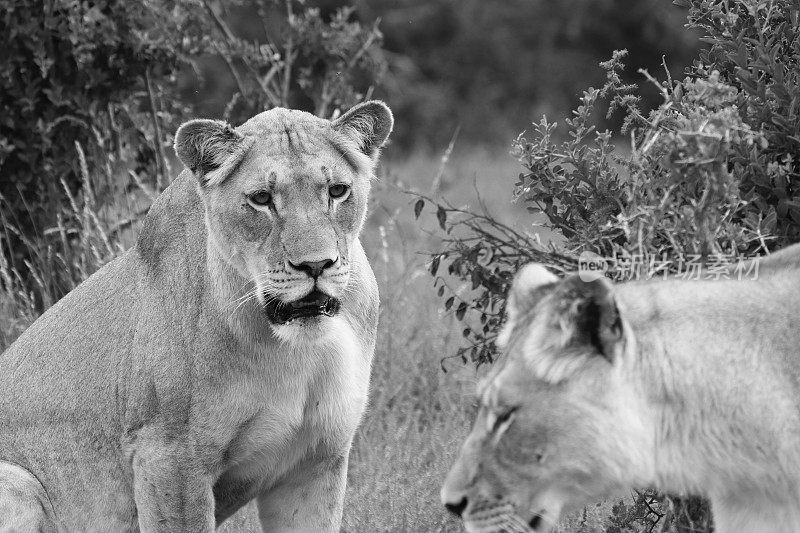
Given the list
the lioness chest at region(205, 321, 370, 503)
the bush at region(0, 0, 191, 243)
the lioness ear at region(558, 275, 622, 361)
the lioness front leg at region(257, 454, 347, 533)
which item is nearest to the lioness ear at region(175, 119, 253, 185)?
the lioness chest at region(205, 321, 370, 503)

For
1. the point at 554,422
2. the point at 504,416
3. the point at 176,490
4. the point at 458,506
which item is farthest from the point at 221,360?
the point at 554,422

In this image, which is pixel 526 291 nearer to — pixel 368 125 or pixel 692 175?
pixel 692 175

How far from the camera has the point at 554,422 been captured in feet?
10.2

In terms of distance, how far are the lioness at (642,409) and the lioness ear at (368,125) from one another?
1.42 m

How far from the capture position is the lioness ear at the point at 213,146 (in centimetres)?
429

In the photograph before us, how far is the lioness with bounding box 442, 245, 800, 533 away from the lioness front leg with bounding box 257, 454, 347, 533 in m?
1.32

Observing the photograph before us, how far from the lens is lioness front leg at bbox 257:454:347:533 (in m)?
4.53

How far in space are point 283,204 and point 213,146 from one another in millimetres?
323

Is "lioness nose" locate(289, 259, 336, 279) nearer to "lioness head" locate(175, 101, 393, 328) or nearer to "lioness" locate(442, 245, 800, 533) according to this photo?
"lioness head" locate(175, 101, 393, 328)

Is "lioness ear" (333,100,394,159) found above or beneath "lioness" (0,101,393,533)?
above

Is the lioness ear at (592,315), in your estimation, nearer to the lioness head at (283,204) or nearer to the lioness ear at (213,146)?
the lioness head at (283,204)

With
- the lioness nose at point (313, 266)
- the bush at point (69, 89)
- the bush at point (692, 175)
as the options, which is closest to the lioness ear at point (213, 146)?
the lioness nose at point (313, 266)

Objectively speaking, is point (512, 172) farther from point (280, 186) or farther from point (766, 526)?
point (766, 526)

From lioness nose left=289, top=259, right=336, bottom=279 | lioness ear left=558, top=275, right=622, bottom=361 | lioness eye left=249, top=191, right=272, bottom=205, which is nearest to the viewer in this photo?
lioness ear left=558, top=275, right=622, bottom=361
